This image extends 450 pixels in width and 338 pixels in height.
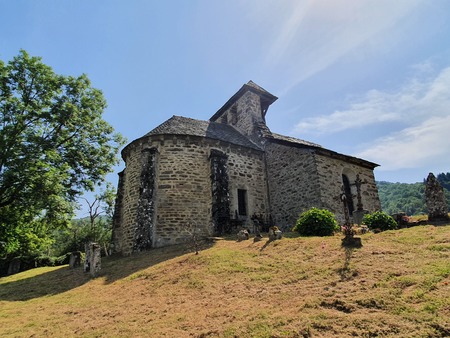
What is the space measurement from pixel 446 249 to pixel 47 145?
19.1 m

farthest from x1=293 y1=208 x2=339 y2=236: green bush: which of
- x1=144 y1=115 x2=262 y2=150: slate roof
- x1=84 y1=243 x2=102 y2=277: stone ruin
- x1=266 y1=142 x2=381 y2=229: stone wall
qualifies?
x1=84 y1=243 x2=102 y2=277: stone ruin

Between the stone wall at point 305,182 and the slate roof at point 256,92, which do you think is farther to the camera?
the slate roof at point 256,92

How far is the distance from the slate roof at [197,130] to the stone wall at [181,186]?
22.4 inches

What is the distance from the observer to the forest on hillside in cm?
5576

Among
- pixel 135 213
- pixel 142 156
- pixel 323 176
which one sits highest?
pixel 142 156

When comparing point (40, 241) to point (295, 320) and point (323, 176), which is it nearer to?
point (323, 176)

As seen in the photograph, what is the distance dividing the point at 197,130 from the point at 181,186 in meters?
4.30

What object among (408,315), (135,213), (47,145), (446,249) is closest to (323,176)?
(446,249)

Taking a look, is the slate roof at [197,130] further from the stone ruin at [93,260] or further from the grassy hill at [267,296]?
the grassy hill at [267,296]

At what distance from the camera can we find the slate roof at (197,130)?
666 inches

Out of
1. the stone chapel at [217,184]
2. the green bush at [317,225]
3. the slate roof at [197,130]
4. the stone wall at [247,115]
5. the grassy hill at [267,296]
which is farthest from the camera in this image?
the stone wall at [247,115]

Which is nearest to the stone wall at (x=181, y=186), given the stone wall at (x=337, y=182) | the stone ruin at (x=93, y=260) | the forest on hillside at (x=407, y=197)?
the stone ruin at (x=93, y=260)

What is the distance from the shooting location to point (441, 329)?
149 inches

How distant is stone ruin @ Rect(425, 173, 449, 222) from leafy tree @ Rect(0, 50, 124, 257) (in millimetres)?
17426
